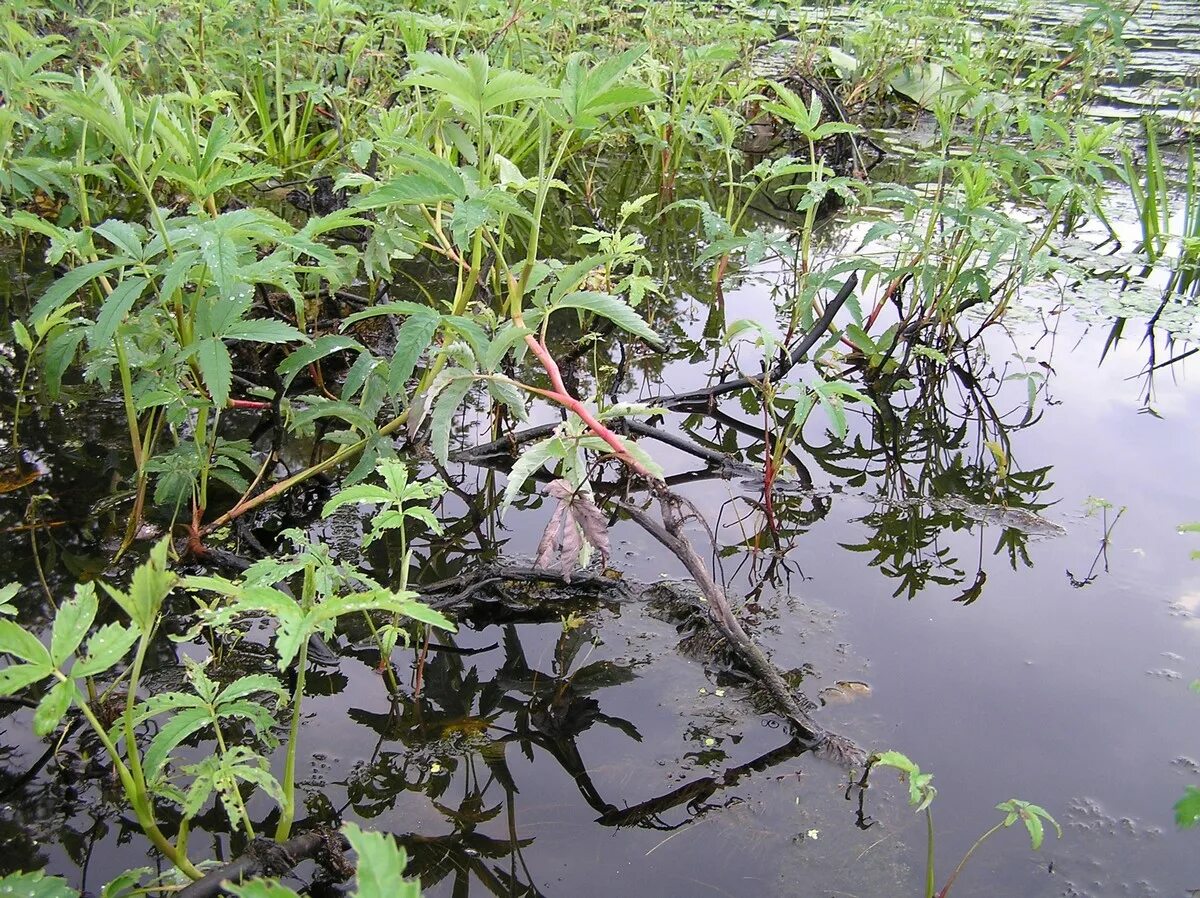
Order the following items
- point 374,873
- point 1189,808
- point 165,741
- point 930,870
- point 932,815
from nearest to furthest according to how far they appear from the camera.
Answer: point 374,873, point 1189,808, point 165,741, point 930,870, point 932,815

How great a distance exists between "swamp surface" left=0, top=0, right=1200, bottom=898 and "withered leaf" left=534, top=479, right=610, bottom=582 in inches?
11.1

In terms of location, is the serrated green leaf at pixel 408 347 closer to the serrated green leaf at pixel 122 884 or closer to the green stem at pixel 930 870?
the serrated green leaf at pixel 122 884

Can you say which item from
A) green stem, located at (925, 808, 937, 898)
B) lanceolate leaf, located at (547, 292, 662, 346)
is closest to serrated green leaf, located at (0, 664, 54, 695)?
lanceolate leaf, located at (547, 292, 662, 346)

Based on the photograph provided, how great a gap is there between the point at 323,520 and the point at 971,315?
8.91 feet

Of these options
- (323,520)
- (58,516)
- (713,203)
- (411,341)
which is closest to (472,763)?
(411,341)

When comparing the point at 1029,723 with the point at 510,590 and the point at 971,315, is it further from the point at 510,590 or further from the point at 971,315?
the point at 971,315

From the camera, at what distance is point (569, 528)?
1843 millimetres

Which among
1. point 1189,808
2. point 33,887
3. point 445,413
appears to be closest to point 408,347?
point 445,413

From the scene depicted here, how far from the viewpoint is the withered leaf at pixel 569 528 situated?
182 cm

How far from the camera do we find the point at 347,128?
371cm

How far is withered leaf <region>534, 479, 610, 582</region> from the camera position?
1.82 metres

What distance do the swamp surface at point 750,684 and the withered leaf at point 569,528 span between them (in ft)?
0.92

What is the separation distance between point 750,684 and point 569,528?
0.48 metres

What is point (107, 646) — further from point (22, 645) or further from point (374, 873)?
point (374, 873)
